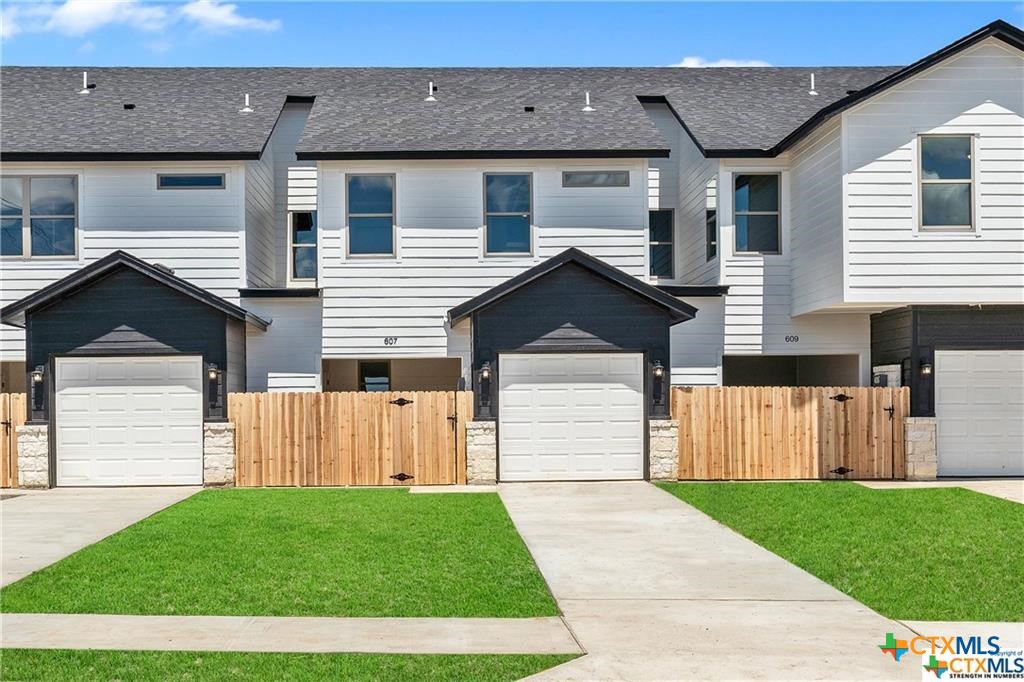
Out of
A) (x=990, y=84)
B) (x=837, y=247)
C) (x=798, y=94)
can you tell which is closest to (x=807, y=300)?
(x=837, y=247)

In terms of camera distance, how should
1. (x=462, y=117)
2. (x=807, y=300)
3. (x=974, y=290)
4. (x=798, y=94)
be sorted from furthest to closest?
1. (x=798, y=94)
2. (x=462, y=117)
3. (x=807, y=300)
4. (x=974, y=290)

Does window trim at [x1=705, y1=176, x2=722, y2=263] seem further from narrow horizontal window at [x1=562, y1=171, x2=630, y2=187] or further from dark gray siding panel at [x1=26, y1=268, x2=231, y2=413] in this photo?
dark gray siding panel at [x1=26, y1=268, x2=231, y2=413]

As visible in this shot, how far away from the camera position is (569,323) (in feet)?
57.0

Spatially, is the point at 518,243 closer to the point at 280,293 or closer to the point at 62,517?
the point at 280,293

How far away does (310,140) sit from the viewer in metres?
19.2

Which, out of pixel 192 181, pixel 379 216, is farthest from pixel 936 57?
pixel 192 181

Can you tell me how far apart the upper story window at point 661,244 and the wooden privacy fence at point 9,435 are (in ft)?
44.2

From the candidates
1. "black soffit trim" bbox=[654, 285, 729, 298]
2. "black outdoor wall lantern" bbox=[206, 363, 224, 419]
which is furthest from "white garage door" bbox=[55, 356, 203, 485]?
"black soffit trim" bbox=[654, 285, 729, 298]

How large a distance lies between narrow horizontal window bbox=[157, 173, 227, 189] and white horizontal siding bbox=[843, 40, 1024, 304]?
1205cm

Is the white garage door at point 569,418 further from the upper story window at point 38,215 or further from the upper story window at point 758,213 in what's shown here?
the upper story window at point 38,215

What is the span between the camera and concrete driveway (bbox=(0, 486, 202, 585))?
10508 millimetres

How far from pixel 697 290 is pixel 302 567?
37.6 feet

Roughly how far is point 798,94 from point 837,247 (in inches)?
274

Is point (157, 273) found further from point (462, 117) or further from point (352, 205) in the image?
point (462, 117)
